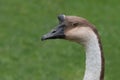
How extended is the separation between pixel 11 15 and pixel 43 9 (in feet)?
3.00

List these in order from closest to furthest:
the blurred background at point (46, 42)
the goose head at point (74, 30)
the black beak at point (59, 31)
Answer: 1. the goose head at point (74, 30)
2. the black beak at point (59, 31)
3. the blurred background at point (46, 42)

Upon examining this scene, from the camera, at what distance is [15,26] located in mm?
12562

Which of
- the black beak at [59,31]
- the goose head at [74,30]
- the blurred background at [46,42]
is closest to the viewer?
the goose head at [74,30]

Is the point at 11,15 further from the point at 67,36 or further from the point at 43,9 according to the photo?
the point at 67,36

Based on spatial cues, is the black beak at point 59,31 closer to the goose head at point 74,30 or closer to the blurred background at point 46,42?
the goose head at point 74,30

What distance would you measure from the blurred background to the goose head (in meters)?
4.25

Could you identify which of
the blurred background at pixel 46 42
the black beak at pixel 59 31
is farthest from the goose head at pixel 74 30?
the blurred background at pixel 46 42

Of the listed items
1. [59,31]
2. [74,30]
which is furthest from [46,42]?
[74,30]

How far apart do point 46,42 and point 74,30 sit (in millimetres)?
5974

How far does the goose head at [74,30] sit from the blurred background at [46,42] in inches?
167

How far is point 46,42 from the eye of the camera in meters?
11.7

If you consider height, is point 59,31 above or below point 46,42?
above

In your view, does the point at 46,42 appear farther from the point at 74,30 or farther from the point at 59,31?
the point at 74,30

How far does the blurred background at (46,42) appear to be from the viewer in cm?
1047
